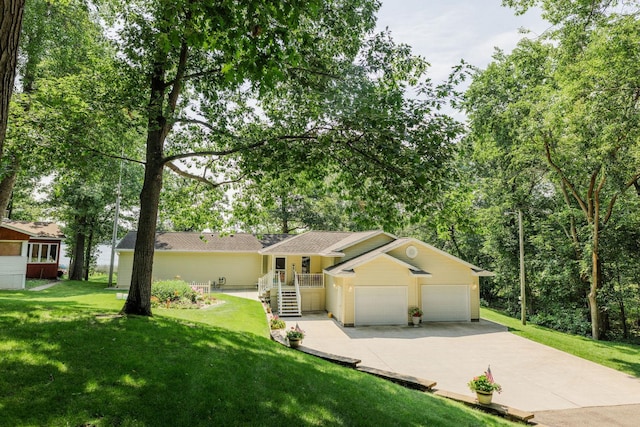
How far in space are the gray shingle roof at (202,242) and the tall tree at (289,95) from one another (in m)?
15.9

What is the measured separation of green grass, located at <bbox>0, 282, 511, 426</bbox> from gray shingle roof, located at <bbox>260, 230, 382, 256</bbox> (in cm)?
1286

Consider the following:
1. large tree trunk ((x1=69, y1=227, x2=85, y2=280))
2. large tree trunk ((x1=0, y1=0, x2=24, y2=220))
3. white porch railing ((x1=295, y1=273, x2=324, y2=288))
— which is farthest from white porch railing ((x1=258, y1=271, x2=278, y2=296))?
large tree trunk ((x1=0, y1=0, x2=24, y2=220))

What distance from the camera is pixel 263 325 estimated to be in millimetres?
14727

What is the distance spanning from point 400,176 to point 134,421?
5.69 meters

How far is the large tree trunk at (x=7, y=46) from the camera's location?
124 inches

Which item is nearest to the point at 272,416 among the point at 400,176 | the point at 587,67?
the point at 400,176

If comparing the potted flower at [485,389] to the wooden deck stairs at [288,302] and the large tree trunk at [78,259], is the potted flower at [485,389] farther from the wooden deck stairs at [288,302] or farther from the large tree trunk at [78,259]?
the large tree trunk at [78,259]

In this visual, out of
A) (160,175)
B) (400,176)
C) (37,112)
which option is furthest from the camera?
(160,175)

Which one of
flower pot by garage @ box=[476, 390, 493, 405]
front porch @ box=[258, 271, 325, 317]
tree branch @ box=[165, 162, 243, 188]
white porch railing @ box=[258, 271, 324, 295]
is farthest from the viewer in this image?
white porch railing @ box=[258, 271, 324, 295]

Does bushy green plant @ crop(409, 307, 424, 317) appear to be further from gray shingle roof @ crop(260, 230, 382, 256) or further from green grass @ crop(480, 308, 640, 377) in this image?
gray shingle roof @ crop(260, 230, 382, 256)

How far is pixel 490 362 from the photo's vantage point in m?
11.9

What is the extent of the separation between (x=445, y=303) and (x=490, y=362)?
6787 millimetres

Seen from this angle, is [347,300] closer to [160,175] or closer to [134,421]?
[160,175]

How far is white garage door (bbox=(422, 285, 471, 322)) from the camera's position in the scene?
60.6 feet
